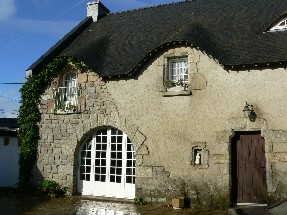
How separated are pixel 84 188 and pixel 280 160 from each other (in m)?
6.09

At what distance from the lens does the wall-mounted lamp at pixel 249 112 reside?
28.1 feet

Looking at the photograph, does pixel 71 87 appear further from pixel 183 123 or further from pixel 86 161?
pixel 183 123

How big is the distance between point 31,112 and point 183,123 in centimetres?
546

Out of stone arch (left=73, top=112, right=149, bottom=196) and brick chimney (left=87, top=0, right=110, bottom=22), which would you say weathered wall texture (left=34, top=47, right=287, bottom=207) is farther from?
brick chimney (left=87, top=0, right=110, bottom=22)

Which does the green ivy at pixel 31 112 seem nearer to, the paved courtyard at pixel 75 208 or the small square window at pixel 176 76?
the paved courtyard at pixel 75 208

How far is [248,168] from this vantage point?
880cm

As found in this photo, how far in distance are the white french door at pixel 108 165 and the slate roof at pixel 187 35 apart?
2177 mm

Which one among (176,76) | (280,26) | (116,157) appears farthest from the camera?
(116,157)

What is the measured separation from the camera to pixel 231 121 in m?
8.88

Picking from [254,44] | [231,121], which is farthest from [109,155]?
[254,44]

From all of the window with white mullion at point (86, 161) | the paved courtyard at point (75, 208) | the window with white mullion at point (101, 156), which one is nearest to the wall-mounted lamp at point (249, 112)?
the paved courtyard at point (75, 208)

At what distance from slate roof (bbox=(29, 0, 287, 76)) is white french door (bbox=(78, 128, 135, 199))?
218 cm

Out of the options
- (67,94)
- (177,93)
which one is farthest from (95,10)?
(177,93)

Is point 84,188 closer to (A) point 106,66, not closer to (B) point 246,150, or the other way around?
(A) point 106,66
